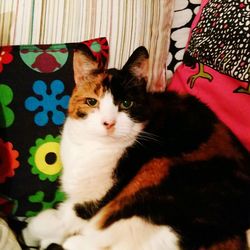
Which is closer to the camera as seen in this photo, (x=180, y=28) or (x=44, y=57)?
(x=44, y=57)

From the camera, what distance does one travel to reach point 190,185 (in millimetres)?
914

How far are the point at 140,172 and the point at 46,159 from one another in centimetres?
29

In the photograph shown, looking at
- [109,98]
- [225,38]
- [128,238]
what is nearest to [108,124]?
[109,98]

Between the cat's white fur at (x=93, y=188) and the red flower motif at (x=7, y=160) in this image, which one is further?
the red flower motif at (x=7, y=160)

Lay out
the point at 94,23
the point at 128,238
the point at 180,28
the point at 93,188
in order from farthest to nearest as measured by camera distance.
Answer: the point at 180,28 < the point at 94,23 < the point at 93,188 < the point at 128,238

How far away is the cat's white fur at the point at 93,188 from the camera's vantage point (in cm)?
91

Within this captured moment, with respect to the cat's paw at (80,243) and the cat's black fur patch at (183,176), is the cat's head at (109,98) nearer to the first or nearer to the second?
the cat's black fur patch at (183,176)

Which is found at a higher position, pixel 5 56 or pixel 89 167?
pixel 5 56

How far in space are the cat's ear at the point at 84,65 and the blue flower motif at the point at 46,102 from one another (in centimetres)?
8

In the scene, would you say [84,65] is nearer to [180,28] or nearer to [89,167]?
[89,167]

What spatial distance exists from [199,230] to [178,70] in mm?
533

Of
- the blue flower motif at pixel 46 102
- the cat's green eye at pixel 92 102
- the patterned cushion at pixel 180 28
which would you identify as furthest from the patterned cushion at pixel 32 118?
the patterned cushion at pixel 180 28

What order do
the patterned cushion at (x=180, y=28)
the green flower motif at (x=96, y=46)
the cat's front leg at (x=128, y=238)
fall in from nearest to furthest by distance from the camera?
the cat's front leg at (x=128, y=238) < the green flower motif at (x=96, y=46) < the patterned cushion at (x=180, y=28)

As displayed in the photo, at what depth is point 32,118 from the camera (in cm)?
106
